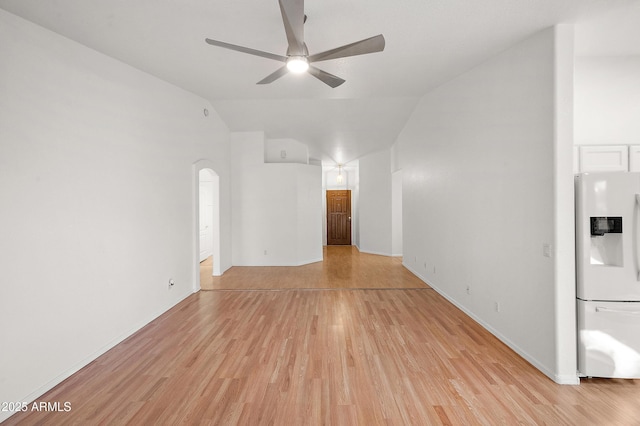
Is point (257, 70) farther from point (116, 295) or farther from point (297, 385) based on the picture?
point (297, 385)

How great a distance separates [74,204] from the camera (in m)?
2.49

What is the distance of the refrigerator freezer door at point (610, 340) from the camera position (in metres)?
2.16

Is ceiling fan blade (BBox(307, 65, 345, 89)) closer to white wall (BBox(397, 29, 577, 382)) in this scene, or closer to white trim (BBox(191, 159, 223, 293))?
white wall (BBox(397, 29, 577, 382))

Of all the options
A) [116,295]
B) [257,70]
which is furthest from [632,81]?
[116,295]

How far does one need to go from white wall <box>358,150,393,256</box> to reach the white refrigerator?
217 inches

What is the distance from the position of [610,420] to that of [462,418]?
0.99m

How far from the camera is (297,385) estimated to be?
2164 mm

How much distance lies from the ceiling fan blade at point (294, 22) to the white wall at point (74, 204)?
2086mm

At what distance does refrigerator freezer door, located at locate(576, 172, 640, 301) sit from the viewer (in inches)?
84.8

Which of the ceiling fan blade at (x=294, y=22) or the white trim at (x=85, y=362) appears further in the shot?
the white trim at (x=85, y=362)

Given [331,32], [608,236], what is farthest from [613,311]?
[331,32]

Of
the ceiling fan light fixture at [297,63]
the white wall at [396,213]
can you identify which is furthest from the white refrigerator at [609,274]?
the white wall at [396,213]

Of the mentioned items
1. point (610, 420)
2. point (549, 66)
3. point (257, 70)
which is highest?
point (257, 70)

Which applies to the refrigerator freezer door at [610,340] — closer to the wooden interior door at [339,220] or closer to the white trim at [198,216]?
the white trim at [198,216]
